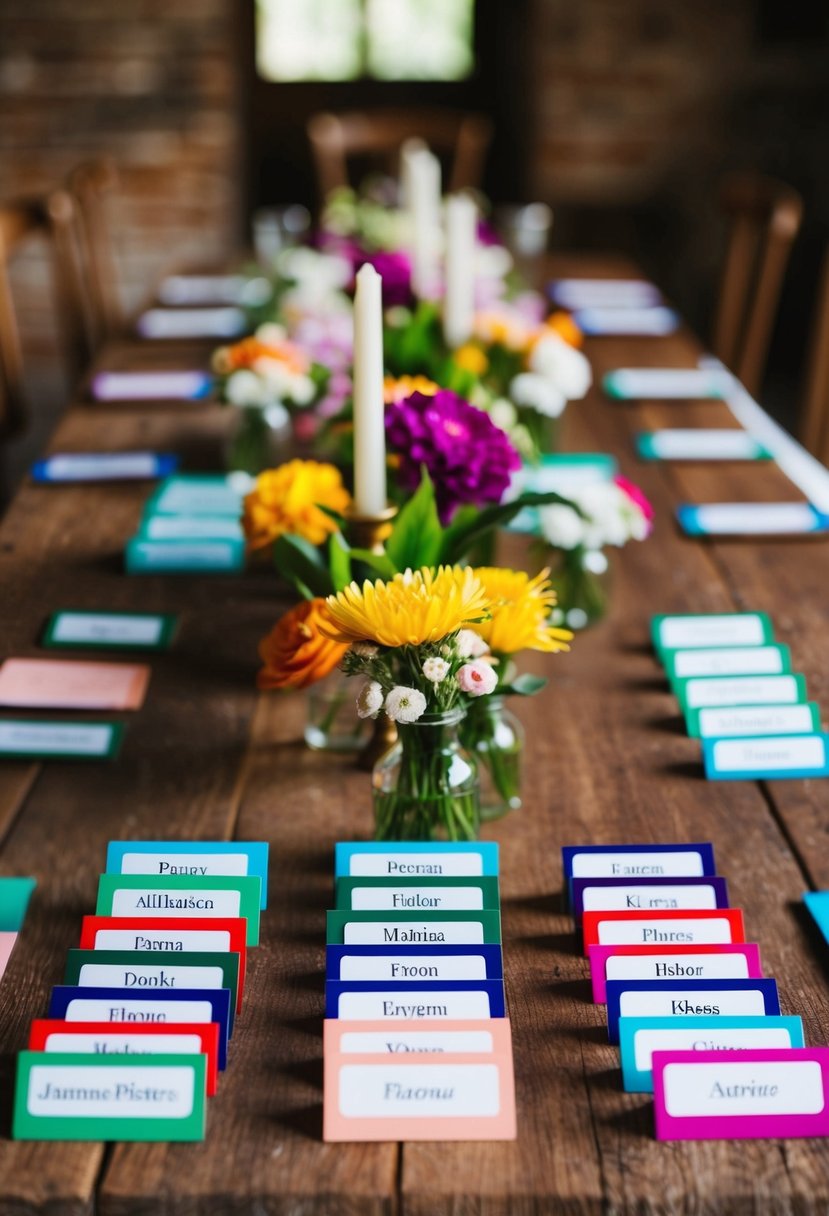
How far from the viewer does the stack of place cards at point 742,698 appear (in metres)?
1.20

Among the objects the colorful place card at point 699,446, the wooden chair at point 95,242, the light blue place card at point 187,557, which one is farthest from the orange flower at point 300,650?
the wooden chair at point 95,242

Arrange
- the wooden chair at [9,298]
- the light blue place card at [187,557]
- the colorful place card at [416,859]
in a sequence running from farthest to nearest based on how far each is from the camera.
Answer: the wooden chair at [9,298], the light blue place card at [187,557], the colorful place card at [416,859]

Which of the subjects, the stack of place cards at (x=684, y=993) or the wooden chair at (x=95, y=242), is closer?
the stack of place cards at (x=684, y=993)

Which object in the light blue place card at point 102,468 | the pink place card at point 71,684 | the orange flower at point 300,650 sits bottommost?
the light blue place card at point 102,468

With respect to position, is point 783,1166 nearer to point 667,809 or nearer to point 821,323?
point 667,809

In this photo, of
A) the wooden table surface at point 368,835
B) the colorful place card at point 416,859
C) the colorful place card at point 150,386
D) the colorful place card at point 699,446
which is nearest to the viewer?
the wooden table surface at point 368,835

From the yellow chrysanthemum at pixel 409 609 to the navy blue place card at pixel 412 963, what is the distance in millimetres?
208

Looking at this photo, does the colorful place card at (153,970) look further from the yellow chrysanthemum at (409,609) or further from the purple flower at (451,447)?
the purple flower at (451,447)

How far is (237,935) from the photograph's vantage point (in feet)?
2.99

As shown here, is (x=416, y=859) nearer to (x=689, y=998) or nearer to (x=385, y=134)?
(x=689, y=998)

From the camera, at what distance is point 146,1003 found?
85cm

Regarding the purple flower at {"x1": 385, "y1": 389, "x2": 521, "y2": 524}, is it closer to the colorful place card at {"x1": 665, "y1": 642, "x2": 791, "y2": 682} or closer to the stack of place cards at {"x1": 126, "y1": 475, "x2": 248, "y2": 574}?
the colorful place card at {"x1": 665, "y1": 642, "x2": 791, "y2": 682}

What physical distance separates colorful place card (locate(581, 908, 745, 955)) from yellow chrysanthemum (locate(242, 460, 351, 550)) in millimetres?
483

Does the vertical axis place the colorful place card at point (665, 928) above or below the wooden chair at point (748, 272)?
above
